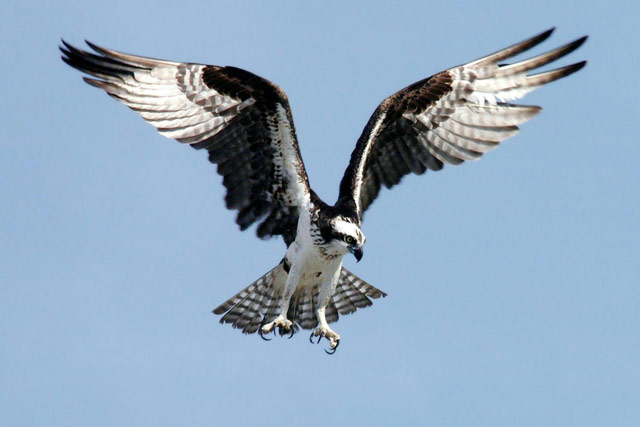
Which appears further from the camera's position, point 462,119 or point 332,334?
point 462,119

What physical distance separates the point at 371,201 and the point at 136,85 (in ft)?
10.8

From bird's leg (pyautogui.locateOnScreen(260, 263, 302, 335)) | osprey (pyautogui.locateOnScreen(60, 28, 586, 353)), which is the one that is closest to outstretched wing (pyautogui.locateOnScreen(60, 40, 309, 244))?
osprey (pyautogui.locateOnScreen(60, 28, 586, 353))

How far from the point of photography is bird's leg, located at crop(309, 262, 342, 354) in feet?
46.0

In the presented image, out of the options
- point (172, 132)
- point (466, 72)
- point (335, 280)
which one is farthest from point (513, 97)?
point (172, 132)

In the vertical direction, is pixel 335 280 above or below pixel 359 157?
below

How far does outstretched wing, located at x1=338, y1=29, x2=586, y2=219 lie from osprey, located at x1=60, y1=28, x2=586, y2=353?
0.01 m

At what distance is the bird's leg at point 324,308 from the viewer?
14031 millimetres

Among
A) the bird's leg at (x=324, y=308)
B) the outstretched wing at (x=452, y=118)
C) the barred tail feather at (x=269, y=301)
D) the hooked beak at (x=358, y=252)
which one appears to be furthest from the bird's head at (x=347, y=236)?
the outstretched wing at (x=452, y=118)

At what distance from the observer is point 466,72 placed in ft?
50.0

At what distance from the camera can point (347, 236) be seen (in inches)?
522

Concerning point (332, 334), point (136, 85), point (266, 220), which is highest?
point (136, 85)

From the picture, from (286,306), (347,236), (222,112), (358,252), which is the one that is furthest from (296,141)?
(286,306)

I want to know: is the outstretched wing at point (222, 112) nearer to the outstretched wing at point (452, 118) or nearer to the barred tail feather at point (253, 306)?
the barred tail feather at point (253, 306)

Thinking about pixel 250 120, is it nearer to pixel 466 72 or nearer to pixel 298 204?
pixel 298 204
